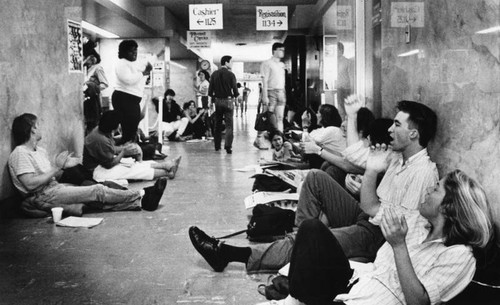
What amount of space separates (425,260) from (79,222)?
324cm

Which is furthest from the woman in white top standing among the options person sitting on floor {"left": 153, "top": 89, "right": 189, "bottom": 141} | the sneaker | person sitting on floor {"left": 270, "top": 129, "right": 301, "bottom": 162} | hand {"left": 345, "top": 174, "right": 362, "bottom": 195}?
person sitting on floor {"left": 153, "top": 89, "right": 189, "bottom": 141}

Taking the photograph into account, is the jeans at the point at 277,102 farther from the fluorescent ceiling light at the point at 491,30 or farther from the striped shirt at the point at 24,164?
the fluorescent ceiling light at the point at 491,30

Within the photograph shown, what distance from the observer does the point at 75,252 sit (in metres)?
3.61

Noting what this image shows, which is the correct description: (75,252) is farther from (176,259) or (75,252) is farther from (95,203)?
(95,203)

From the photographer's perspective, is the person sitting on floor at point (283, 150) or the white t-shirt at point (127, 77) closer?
the person sitting on floor at point (283, 150)

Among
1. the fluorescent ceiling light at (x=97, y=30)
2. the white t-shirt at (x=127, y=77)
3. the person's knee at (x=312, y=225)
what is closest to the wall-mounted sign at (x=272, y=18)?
the fluorescent ceiling light at (x=97, y=30)

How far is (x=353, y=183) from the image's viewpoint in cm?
374

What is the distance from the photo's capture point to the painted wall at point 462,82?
2324 mm

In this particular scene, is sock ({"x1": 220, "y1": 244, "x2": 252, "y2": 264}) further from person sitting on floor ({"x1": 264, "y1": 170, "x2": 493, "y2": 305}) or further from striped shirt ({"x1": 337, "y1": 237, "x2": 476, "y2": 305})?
striped shirt ({"x1": 337, "y1": 237, "x2": 476, "y2": 305})

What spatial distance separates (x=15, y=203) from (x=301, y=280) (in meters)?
3.53

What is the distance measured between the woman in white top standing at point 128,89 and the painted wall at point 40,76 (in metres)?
0.64

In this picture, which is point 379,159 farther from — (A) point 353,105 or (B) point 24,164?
(B) point 24,164

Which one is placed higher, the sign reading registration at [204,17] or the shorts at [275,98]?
the sign reading registration at [204,17]

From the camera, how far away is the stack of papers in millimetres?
4352
